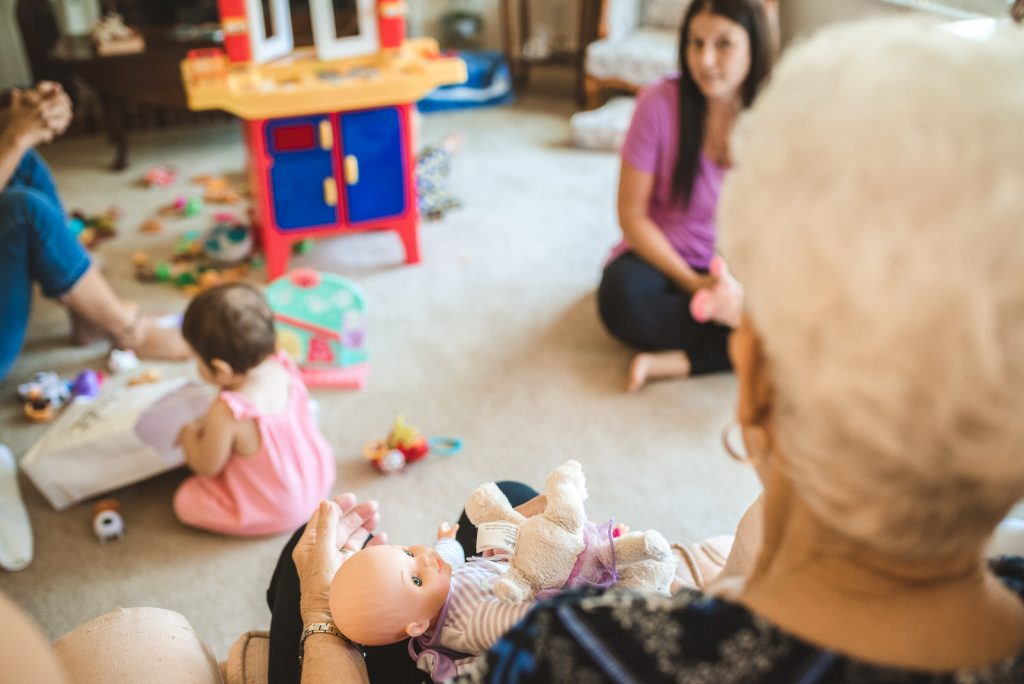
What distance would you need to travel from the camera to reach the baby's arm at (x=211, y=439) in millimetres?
1707

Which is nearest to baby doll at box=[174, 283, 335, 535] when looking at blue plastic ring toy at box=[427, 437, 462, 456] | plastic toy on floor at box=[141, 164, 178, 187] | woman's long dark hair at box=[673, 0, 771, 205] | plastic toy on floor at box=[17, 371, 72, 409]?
blue plastic ring toy at box=[427, 437, 462, 456]

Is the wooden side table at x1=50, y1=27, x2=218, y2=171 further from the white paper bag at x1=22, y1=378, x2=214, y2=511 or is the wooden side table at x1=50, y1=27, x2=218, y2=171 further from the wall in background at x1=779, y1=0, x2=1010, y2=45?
the wall in background at x1=779, y1=0, x2=1010, y2=45

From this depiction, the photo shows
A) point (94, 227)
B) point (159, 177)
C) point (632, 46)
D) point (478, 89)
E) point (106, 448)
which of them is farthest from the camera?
point (478, 89)

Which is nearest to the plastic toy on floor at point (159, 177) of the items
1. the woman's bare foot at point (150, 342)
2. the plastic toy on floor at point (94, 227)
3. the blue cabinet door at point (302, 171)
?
the plastic toy on floor at point (94, 227)

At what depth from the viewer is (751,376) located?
2.11 feet

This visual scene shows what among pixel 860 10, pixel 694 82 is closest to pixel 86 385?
pixel 694 82

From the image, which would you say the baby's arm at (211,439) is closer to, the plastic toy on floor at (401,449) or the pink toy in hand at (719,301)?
the plastic toy on floor at (401,449)

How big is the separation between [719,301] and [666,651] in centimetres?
161

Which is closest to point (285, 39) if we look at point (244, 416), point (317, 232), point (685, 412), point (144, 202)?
point (317, 232)

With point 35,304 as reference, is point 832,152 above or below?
above

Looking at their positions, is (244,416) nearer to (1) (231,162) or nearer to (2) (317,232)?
(2) (317,232)

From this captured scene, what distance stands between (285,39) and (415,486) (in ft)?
5.24

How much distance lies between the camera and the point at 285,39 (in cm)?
273

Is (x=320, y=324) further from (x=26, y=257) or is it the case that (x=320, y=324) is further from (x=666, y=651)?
(x=666, y=651)
